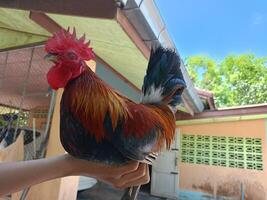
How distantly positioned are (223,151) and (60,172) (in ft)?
19.9

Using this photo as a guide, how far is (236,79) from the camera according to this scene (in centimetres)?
1453

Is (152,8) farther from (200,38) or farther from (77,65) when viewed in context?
(200,38)

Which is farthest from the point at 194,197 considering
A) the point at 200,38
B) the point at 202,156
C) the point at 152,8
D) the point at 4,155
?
the point at 200,38

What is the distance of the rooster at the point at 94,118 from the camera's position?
804mm

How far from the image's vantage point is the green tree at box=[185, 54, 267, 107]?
1393 cm

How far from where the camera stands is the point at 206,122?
638 cm

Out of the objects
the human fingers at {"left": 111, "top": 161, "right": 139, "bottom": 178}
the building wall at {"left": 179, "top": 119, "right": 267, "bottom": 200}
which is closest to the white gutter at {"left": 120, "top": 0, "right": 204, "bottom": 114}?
the human fingers at {"left": 111, "top": 161, "right": 139, "bottom": 178}

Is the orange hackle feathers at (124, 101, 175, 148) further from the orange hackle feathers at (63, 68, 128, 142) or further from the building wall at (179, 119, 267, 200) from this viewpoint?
the building wall at (179, 119, 267, 200)

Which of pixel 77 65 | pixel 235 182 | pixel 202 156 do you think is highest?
pixel 77 65

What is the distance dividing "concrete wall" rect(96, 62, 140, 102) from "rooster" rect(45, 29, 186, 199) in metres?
2.05

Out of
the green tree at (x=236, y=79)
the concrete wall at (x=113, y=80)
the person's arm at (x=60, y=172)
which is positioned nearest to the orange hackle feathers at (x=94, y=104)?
the person's arm at (x=60, y=172)

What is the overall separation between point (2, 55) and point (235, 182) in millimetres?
5543

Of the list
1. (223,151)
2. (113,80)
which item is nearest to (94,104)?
(113,80)

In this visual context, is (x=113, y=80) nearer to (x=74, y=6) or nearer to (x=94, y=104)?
(x=74, y=6)
